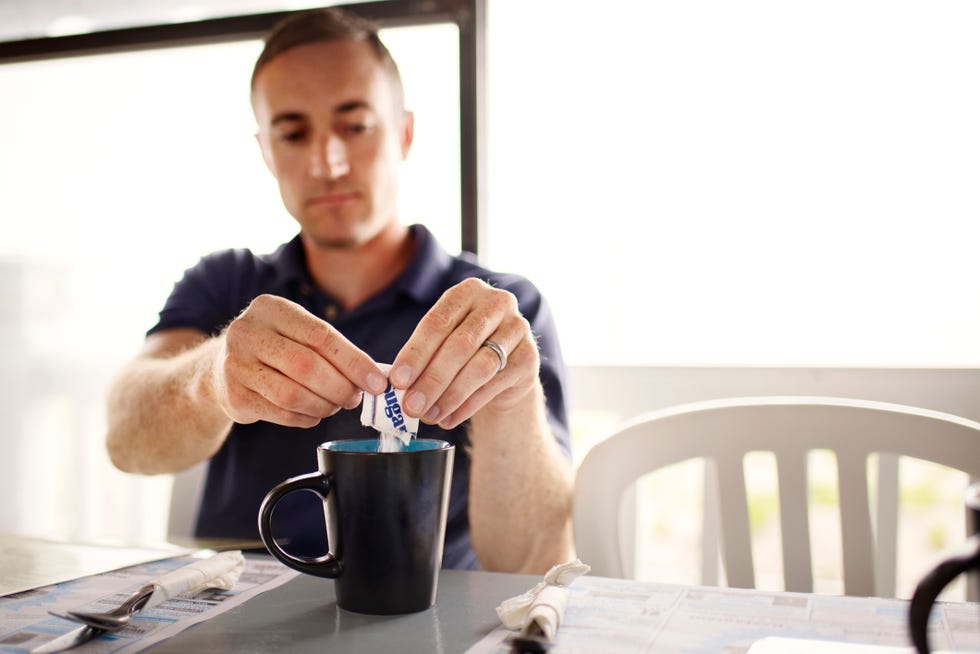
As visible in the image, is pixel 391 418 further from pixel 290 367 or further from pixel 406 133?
pixel 406 133

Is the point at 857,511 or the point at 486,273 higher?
the point at 486,273

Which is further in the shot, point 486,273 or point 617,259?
point 617,259

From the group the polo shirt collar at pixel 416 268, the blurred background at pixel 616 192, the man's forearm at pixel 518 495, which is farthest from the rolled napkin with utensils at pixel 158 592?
the blurred background at pixel 616 192

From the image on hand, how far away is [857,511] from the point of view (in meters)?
0.94

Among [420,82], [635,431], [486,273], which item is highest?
[420,82]

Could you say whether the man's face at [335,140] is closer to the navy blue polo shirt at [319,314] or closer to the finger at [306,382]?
the navy blue polo shirt at [319,314]

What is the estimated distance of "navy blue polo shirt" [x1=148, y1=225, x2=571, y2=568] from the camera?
1162mm

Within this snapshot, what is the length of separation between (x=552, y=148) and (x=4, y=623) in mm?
1418

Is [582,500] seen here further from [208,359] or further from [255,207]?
[255,207]

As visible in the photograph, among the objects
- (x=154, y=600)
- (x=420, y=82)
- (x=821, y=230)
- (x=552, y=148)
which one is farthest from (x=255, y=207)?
(x=154, y=600)

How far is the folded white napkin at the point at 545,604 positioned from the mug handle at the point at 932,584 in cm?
26

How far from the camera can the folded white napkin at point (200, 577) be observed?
668mm

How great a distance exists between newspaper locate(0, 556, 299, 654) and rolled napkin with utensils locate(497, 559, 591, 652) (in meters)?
0.23

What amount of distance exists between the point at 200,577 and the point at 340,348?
23 cm
